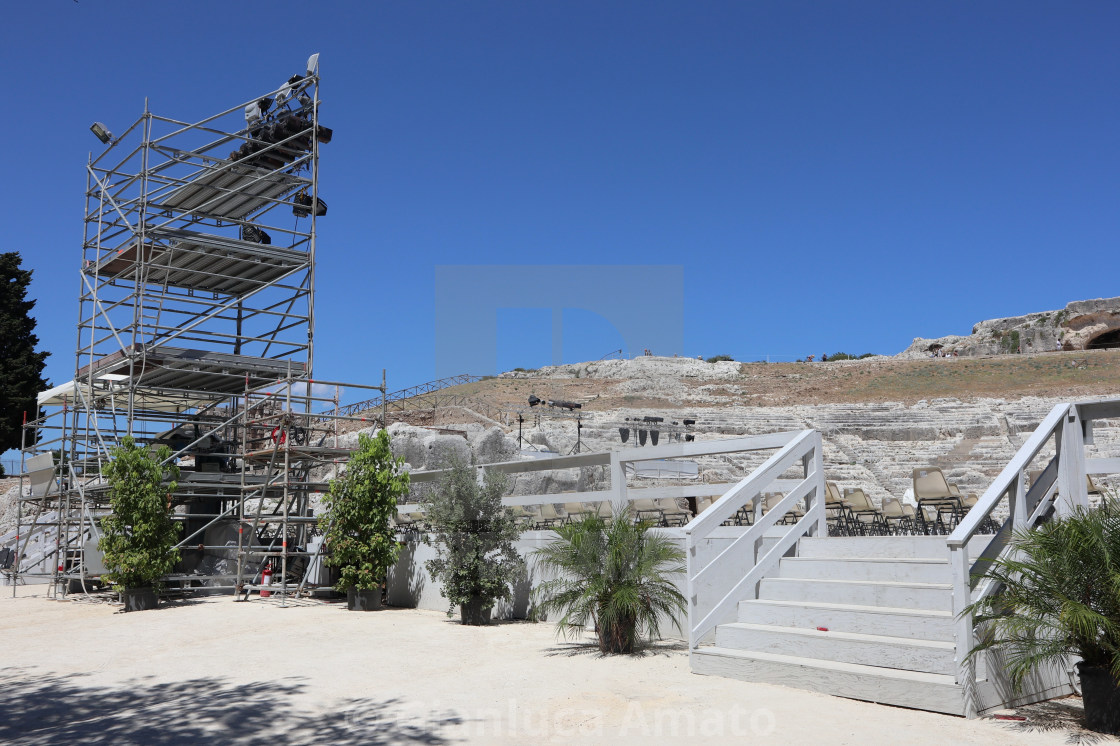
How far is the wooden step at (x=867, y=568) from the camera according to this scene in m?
6.18

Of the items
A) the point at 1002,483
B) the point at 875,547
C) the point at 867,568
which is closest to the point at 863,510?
the point at 875,547

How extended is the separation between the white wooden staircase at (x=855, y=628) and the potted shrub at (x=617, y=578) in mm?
816

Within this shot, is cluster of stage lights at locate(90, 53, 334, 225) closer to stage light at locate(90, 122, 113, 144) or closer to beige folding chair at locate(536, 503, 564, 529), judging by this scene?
stage light at locate(90, 122, 113, 144)

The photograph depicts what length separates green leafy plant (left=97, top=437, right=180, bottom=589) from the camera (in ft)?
40.2

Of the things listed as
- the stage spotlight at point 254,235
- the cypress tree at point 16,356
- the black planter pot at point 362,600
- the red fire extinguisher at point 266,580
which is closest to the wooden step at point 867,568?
the black planter pot at point 362,600

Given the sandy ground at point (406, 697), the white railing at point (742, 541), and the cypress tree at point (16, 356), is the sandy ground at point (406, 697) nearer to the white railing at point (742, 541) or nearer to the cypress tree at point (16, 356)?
the white railing at point (742, 541)

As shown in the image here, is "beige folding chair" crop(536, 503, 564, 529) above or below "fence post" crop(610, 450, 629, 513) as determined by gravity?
below

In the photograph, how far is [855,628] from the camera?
5969mm

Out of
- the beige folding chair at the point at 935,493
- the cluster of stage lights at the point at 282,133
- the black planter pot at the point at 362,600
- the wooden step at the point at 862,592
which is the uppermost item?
the cluster of stage lights at the point at 282,133

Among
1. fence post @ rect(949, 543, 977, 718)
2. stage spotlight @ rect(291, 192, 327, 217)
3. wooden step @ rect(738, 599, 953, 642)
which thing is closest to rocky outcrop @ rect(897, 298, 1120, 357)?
stage spotlight @ rect(291, 192, 327, 217)

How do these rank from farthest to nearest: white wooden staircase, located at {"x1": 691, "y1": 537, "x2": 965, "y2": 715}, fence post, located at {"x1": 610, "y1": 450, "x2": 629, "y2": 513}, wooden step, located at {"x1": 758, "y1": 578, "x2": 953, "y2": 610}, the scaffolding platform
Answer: the scaffolding platform
fence post, located at {"x1": 610, "y1": 450, "x2": 629, "y2": 513}
wooden step, located at {"x1": 758, "y1": 578, "x2": 953, "y2": 610}
white wooden staircase, located at {"x1": 691, "y1": 537, "x2": 965, "y2": 715}

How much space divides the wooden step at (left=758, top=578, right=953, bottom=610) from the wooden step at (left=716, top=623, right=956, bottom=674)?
0.39m

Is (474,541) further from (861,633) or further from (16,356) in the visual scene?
(16,356)

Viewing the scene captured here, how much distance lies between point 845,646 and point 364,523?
7681 mm
